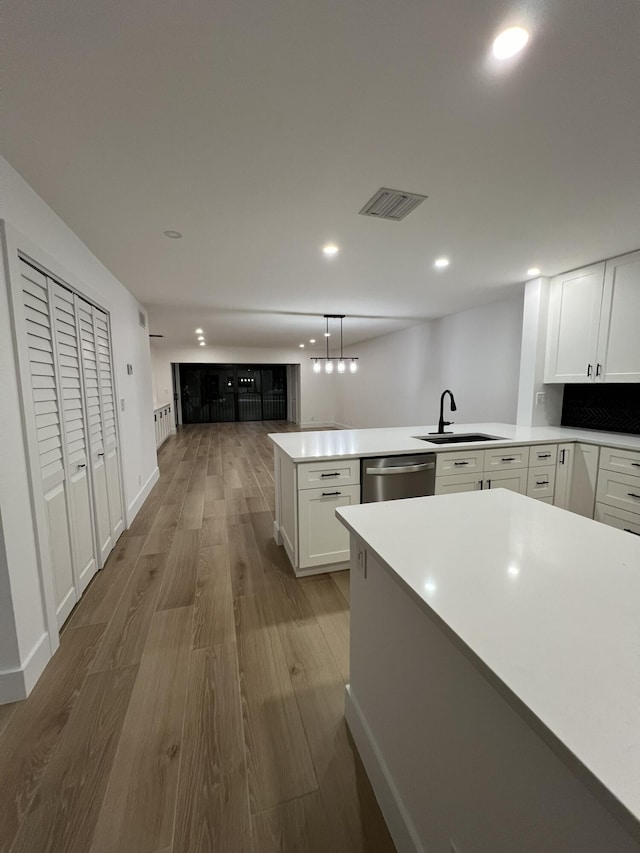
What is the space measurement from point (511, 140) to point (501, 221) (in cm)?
83

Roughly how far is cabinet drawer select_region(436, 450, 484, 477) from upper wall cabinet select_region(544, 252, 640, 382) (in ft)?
4.48

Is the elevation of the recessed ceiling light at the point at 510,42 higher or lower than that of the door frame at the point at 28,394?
higher

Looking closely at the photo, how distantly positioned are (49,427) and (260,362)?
297 inches

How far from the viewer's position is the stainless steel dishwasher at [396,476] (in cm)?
245

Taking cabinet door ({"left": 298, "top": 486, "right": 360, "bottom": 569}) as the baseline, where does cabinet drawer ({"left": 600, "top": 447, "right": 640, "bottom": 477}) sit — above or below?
A: above

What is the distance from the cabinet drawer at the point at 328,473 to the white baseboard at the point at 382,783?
1177 mm

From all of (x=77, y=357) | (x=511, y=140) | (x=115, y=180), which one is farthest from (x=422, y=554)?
(x=77, y=357)

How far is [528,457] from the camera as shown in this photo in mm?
2873

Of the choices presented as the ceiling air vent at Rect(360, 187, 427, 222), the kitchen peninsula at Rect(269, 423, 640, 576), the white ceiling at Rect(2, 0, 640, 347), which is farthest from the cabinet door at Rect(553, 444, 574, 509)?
the ceiling air vent at Rect(360, 187, 427, 222)

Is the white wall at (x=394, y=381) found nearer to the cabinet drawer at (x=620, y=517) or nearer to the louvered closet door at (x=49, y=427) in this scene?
the cabinet drawer at (x=620, y=517)

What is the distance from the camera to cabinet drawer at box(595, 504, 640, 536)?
8.38ft

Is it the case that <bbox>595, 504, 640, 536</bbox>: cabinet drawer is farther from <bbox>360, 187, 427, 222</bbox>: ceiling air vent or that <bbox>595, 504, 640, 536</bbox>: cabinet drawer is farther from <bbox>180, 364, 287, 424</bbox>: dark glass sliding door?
<bbox>180, 364, 287, 424</bbox>: dark glass sliding door

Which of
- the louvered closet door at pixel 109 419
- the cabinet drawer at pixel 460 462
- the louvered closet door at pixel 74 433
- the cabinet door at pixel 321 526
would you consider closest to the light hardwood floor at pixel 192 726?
the cabinet door at pixel 321 526

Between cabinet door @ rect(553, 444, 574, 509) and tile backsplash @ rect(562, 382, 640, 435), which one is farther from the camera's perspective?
tile backsplash @ rect(562, 382, 640, 435)
